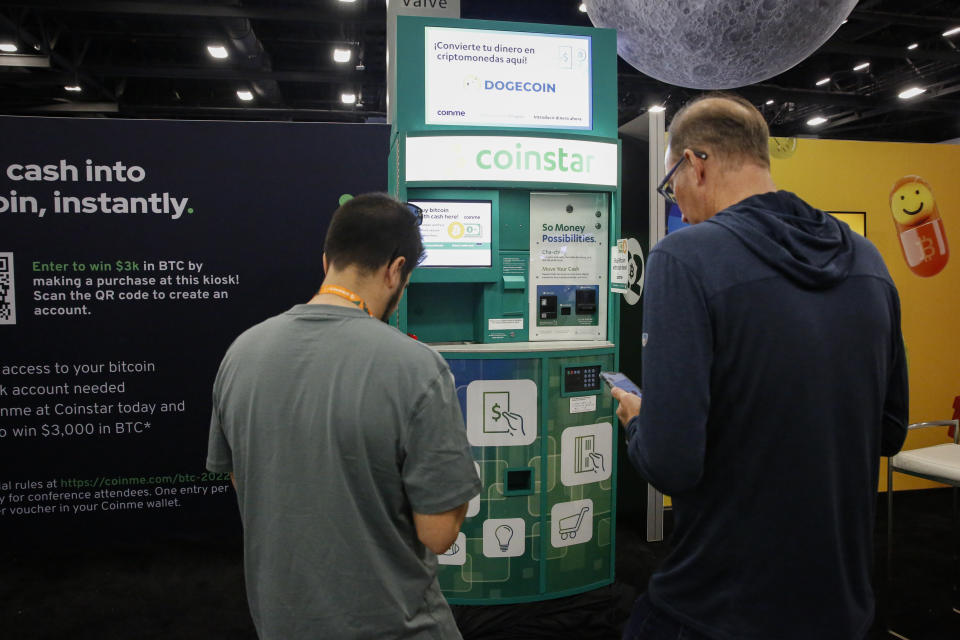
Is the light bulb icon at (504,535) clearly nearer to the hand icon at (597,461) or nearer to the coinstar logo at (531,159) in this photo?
the hand icon at (597,461)

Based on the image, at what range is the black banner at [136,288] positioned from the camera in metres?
3.65

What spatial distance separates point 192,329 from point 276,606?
3018 mm

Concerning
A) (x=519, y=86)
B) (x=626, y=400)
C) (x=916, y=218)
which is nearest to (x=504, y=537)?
(x=626, y=400)

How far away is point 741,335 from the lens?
1.04 m

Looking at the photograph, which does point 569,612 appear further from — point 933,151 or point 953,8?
point 953,8

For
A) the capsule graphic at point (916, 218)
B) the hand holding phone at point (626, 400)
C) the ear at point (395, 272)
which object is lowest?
the hand holding phone at point (626, 400)

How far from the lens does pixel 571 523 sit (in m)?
2.96

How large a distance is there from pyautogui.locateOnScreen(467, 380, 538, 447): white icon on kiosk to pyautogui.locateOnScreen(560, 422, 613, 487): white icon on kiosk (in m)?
0.20

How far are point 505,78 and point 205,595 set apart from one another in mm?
2926

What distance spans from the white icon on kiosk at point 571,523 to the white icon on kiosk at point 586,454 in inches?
4.1

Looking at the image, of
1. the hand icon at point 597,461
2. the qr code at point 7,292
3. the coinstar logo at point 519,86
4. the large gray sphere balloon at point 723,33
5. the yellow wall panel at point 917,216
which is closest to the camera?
the large gray sphere balloon at point 723,33

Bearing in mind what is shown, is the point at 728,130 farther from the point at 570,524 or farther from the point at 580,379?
the point at 570,524

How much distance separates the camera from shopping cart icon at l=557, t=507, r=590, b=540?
2.94 m

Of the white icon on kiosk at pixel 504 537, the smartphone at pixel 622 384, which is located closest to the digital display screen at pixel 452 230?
the white icon on kiosk at pixel 504 537
